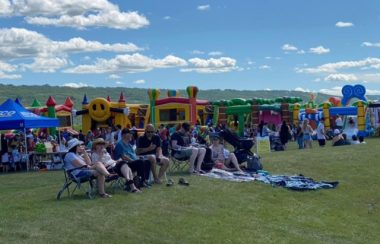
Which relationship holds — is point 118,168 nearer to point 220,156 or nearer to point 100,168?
point 100,168

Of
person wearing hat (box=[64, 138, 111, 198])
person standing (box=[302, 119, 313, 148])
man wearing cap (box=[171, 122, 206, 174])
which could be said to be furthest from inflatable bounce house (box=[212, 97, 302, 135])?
person wearing hat (box=[64, 138, 111, 198])

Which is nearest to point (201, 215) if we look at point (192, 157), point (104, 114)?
point (192, 157)

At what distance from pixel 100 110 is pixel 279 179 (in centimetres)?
2327

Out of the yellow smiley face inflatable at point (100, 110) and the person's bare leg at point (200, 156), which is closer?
the person's bare leg at point (200, 156)

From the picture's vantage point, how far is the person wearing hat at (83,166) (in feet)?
31.7

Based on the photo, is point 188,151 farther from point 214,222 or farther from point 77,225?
point 77,225

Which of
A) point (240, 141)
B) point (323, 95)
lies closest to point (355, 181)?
point (240, 141)

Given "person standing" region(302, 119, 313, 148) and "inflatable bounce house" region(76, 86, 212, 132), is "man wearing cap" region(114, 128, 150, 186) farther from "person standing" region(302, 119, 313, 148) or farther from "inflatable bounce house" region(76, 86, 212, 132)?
"inflatable bounce house" region(76, 86, 212, 132)

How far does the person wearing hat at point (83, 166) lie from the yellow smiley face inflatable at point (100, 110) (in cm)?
2411

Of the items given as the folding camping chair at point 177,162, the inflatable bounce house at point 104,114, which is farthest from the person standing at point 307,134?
the inflatable bounce house at point 104,114

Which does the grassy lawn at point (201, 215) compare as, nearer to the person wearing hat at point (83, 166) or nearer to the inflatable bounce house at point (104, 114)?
the person wearing hat at point (83, 166)

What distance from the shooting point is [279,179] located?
1220 centimetres

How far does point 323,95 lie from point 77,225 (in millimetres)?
195214

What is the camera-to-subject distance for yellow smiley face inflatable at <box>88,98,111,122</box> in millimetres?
34188
